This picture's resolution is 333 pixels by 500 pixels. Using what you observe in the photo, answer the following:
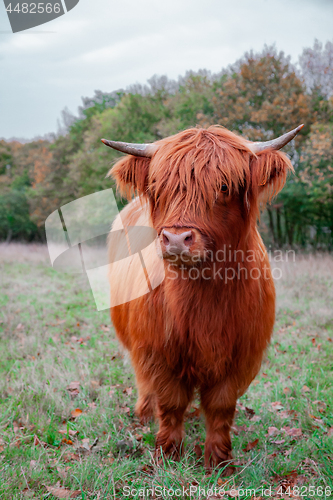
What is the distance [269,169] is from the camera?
2010mm

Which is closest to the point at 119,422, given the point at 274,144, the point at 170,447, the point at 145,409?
the point at 145,409

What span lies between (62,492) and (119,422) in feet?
3.18

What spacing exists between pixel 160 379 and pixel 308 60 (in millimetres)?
13508

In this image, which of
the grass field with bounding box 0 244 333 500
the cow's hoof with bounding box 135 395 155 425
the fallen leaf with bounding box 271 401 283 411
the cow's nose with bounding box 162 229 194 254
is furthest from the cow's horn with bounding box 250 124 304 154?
the fallen leaf with bounding box 271 401 283 411

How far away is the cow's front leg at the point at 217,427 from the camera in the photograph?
246 centimetres

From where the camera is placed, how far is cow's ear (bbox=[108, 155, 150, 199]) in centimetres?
226

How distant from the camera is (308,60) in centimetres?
1266

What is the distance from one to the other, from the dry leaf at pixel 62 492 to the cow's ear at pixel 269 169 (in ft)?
6.66

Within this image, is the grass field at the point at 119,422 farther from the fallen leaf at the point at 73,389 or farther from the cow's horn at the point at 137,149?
the cow's horn at the point at 137,149

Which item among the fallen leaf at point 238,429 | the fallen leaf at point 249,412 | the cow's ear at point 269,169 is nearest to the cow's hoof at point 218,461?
the fallen leaf at point 238,429

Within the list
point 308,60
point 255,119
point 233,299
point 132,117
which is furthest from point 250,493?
point 132,117

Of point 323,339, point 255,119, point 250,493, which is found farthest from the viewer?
point 255,119

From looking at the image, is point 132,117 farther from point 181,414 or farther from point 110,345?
point 181,414

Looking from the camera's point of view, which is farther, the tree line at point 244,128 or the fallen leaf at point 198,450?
the tree line at point 244,128
